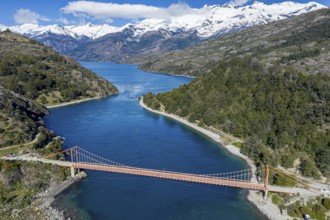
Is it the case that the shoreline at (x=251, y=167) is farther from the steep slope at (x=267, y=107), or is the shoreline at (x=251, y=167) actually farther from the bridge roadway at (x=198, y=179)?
the steep slope at (x=267, y=107)

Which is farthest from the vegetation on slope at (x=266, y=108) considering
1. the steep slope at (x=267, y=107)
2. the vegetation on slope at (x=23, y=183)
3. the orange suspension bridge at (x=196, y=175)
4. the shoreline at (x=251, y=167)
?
the vegetation on slope at (x=23, y=183)

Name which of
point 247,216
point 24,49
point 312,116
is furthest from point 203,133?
point 24,49

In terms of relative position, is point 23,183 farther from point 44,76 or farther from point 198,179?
point 44,76

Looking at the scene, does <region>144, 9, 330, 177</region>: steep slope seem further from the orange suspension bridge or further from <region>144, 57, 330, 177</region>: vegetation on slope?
the orange suspension bridge

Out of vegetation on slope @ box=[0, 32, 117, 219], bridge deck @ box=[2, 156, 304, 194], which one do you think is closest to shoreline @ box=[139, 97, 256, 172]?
bridge deck @ box=[2, 156, 304, 194]

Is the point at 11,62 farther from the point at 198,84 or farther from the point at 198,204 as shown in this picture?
the point at 198,204

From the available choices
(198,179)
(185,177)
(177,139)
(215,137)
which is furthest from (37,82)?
(198,179)

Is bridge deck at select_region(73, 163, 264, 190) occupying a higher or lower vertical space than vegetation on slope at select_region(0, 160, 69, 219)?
higher
